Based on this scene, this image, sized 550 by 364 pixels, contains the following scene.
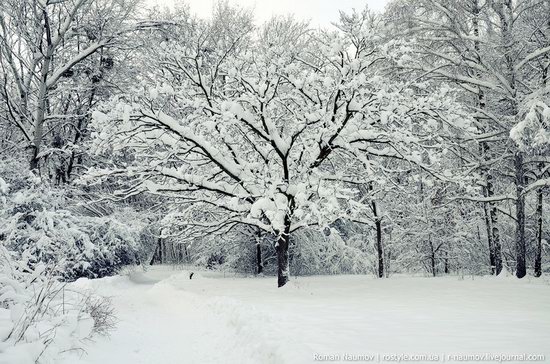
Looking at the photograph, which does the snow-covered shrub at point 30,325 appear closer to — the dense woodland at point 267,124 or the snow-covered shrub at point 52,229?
the dense woodland at point 267,124

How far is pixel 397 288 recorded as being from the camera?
9.88 m

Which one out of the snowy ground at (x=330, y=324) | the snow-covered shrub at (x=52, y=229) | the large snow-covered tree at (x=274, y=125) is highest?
the large snow-covered tree at (x=274, y=125)

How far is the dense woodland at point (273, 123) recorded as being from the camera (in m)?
9.66

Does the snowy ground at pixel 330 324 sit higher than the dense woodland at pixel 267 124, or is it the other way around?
the dense woodland at pixel 267 124

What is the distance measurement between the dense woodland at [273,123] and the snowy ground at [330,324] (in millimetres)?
1763

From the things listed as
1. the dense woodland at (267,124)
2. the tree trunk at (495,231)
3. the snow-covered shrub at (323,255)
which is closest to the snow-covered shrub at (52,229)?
the dense woodland at (267,124)

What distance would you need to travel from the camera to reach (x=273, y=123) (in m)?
10.7

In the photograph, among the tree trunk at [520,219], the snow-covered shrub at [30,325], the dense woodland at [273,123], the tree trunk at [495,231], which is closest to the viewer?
the snow-covered shrub at [30,325]

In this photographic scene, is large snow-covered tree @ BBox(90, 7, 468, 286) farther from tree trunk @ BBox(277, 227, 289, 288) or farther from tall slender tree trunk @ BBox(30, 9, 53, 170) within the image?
tall slender tree trunk @ BBox(30, 9, 53, 170)

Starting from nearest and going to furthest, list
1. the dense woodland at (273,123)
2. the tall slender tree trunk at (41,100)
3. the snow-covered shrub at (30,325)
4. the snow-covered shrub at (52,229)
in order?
the snow-covered shrub at (30,325)
the dense woodland at (273,123)
the snow-covered shrub at (52,229)
the tall slender tree trunk at (41,100)

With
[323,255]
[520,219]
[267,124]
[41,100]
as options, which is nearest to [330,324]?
[267,124]

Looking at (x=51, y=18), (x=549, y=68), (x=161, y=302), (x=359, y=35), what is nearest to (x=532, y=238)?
(x=549, y=68)

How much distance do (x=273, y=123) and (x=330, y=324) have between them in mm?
6189

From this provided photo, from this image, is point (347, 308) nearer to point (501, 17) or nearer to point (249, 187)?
point (249, 187)
